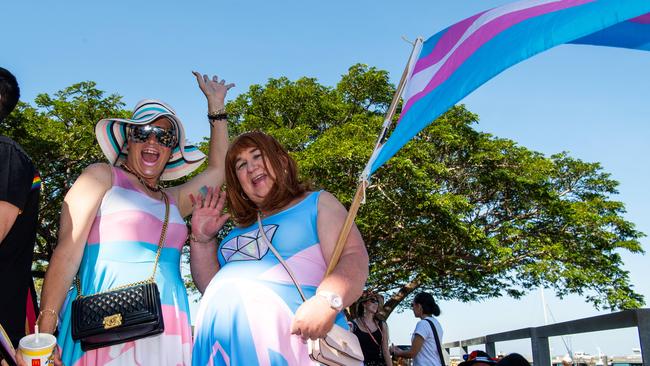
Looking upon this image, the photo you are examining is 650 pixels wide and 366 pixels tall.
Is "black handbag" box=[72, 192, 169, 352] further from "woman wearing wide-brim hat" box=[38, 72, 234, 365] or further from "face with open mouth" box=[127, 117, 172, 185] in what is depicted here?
"face with open mouth" box=[127, 117, 172, 185]

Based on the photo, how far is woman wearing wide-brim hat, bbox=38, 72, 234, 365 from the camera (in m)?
2.44

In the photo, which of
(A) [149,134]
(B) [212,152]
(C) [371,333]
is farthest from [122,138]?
(C) [371,333]

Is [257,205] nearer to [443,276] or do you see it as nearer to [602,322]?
[602,322]

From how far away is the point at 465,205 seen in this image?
1669 cm

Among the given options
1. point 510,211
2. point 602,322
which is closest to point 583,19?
point 602,322

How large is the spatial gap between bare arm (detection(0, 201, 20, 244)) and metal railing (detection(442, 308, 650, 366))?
2236 mm

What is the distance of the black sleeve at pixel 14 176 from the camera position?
2141mm

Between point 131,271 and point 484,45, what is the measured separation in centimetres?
167

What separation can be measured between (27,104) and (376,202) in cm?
967

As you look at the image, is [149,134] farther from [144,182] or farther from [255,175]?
[255,175]

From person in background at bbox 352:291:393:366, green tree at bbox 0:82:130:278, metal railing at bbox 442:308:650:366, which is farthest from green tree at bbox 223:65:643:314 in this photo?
metal railing at bbox 442:308:650:366

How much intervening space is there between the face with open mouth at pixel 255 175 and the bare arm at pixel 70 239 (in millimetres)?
624

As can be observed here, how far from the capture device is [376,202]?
16812mm

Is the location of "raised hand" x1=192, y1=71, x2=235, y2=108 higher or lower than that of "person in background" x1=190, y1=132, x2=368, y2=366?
higher
